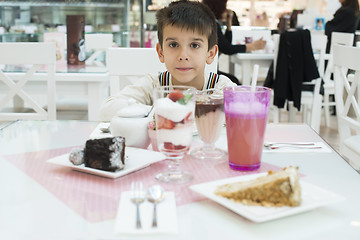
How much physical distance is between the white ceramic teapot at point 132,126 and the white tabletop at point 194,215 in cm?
18

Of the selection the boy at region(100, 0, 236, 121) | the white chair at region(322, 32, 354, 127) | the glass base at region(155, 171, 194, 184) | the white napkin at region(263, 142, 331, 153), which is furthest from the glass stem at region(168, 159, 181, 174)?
the white chair at region(322, 32, 354, 127)

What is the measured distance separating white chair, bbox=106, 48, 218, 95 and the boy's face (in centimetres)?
44

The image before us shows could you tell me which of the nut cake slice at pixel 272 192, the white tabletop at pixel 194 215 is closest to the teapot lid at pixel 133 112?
the white tabletop at pixel 194 215

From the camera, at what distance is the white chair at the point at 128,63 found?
6.78 ft

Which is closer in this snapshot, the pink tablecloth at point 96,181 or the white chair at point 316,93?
the pink tablecloth at point 96,181

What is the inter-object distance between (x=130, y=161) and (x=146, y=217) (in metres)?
0.30

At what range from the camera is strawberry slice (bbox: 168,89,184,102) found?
0.93 m

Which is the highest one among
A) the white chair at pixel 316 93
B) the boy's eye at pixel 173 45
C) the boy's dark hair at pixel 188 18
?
the boy's dark hair at pixel 188 18

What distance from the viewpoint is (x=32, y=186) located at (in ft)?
2.98

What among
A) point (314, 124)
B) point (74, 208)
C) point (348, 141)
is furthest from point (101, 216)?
point (314, 124)

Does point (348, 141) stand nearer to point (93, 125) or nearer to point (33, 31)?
point (93, 125)

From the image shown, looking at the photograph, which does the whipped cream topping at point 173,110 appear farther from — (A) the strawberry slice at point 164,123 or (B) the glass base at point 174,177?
(B) the glass base at point 174,177

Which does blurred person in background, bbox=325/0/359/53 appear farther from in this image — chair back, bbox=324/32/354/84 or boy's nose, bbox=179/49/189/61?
boy's nose, bbox=179/49/189/61

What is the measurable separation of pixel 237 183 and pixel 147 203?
0.17 m
